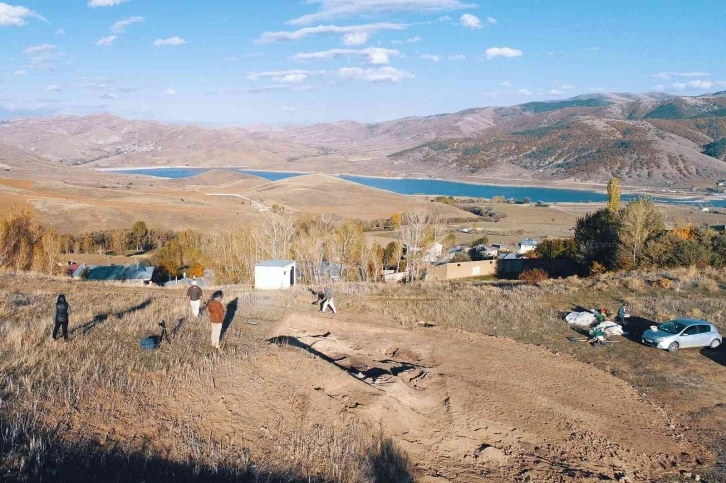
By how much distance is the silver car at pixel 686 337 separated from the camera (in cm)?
1748

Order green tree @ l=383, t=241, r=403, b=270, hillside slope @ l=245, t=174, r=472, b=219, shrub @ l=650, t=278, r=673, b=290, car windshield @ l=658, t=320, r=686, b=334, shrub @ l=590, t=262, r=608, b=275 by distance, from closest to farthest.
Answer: car windshield @ l=658, t=320, r=686, b=334 → shrub @ l=650, t=278, r=673, b=290 → shrub @ l=590, t=262, r=608, b=275 → green tree @ l=383, t=241, r=403, b=270 → hillside slope @ l=245, t=174, r=472, b=219

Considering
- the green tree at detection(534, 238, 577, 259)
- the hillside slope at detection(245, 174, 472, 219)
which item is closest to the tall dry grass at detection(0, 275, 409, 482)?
the green tree at detection(534, 238, 577, 259)

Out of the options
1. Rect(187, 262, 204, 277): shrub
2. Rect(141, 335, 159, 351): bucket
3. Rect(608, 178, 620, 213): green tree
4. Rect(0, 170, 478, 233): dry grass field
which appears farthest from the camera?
Rect(0, 170, 478, 233): dry grass field

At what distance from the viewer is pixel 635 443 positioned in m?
11.4

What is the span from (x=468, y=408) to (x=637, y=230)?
33.5 meters

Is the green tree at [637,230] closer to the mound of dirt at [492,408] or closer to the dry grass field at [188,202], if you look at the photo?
the mound of dirt at [492,408]

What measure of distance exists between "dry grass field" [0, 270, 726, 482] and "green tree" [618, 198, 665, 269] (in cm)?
2196

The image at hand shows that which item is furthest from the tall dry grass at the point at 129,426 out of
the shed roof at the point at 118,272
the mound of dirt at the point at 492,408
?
the shed roof at the point at 118,272

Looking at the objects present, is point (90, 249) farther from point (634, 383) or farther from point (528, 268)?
point (634, 383)

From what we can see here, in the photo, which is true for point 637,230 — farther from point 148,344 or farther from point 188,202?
point 188,202

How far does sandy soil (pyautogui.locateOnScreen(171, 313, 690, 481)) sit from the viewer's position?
10.1 metres

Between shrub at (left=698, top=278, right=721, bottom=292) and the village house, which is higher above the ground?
shrub at (left=698, top=278, right=721, bottom=292)

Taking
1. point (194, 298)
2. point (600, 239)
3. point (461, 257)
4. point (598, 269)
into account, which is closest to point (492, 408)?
point (194, 298)

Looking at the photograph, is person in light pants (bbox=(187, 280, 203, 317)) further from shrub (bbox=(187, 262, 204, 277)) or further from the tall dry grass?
shrub (bbox=(187, 262, 204, 277))
